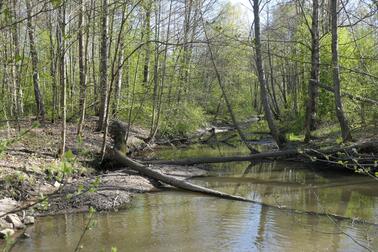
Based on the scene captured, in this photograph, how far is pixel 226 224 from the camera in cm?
875

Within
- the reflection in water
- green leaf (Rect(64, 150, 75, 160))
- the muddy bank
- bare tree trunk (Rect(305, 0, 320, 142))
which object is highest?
bare tree trunk (Rect(305, 0, 320, 142))

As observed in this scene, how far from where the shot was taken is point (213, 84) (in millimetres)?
38844

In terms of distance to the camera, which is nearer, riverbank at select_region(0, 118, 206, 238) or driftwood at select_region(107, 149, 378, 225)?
riverbank at select_region(0, 118, 206, 238)

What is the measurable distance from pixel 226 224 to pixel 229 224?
6 cm

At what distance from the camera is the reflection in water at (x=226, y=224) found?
24.7ft

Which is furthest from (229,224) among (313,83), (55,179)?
(313,83)

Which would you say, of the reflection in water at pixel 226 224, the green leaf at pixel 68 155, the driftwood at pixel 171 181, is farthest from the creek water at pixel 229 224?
the green leaf at pixel 68 155

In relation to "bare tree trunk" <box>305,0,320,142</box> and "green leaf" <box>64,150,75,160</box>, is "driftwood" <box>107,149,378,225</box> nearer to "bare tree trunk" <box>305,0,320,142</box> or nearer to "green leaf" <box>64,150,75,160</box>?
"bare tree trunk" <box>305,0,320,142</box>

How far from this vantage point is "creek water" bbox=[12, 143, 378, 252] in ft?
24.7

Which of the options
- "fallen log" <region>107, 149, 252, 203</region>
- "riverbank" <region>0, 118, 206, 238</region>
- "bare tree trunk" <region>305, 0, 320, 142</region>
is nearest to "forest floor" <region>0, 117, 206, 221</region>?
"riverbank" <region>0, 118, 206, 238</region>

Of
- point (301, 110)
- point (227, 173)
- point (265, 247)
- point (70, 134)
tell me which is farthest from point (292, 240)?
point (301, 110)

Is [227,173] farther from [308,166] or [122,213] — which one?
[122,213]

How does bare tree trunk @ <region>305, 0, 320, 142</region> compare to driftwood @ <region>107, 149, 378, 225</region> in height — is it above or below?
above

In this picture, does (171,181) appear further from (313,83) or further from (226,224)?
(313,83)
